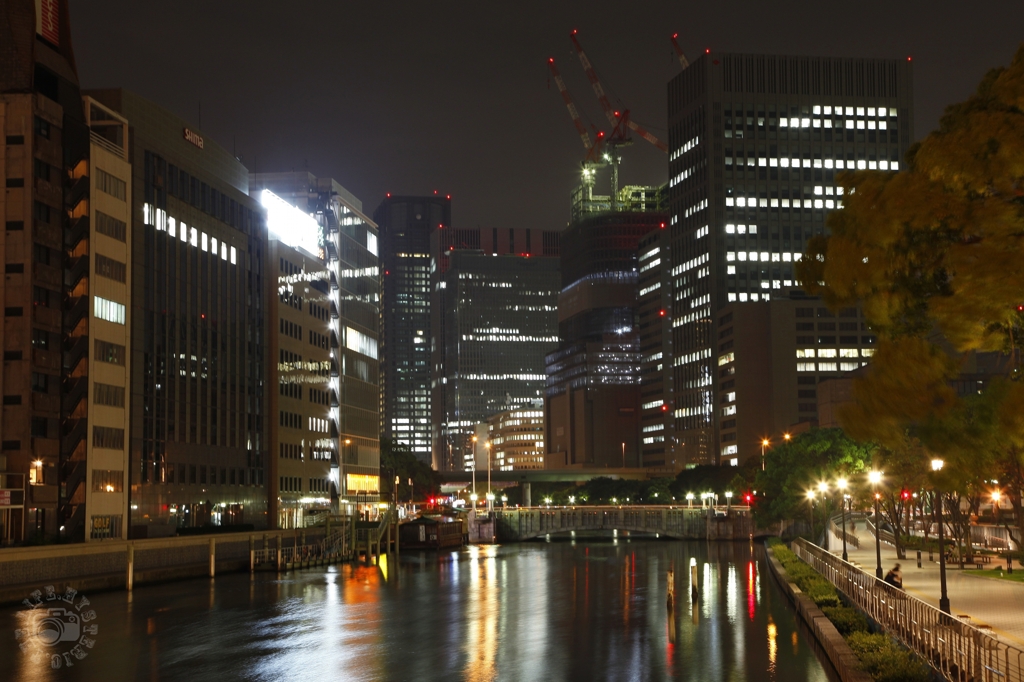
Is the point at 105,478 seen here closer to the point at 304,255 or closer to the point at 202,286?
the point at 202,286

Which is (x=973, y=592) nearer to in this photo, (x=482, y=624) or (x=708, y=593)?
(x=482, y=624)

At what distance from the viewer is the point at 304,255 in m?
149

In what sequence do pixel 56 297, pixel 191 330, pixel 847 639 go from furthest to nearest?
pixel 191 330 → pixel 56 297 → pixel 847 639

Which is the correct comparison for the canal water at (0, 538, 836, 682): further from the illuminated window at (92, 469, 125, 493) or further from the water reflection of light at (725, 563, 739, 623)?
the illuminated window at (92, 469, 125, 493)

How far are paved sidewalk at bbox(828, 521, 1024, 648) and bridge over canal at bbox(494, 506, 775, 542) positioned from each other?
84034 mm

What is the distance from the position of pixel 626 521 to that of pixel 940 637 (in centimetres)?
14010

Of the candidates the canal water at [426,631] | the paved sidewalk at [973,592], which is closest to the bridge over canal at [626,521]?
the canal water at [426,631]

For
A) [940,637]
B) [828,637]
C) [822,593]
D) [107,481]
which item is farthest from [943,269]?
[107,481]

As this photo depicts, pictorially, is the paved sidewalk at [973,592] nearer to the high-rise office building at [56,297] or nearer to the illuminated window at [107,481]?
the high-rise office building at [56,297]

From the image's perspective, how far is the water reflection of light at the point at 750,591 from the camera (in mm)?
64162

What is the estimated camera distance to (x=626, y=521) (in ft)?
546

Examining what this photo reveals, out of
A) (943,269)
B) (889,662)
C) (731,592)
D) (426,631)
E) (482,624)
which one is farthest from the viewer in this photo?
(731,592)

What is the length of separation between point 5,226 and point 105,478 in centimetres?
2259

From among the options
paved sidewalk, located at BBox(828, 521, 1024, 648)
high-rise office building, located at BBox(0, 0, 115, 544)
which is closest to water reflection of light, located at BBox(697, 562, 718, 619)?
paved sidewalk, located at BBox(828, 521, 1024, 648)
